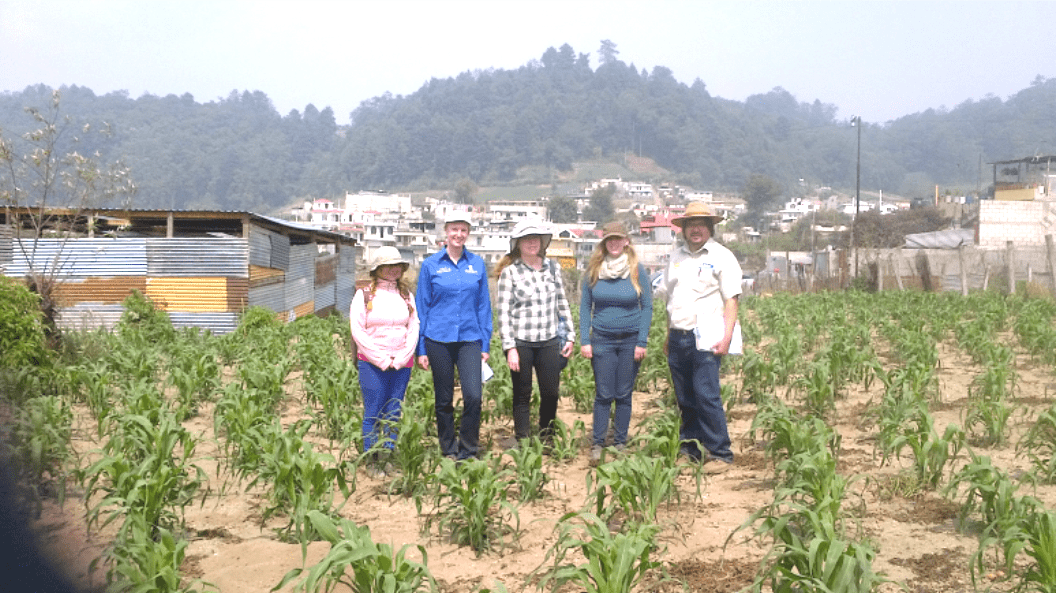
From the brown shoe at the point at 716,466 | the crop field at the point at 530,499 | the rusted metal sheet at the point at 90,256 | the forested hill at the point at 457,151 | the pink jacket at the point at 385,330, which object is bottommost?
the brown shoe at the point at 716,466

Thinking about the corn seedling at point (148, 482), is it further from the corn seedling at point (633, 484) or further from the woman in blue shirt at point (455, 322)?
the corn seedling at point (633, 484)

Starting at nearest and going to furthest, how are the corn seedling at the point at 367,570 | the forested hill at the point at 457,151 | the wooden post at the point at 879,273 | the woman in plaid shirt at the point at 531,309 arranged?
the corn seedling at the point at 367,570
the woman in plaid shirt at the point at 531,309
the wooden post at the point at 879,273
the forested hill at the point at 457,151

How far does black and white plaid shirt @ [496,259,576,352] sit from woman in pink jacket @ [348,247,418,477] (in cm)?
62

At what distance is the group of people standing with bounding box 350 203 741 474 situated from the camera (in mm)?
5887

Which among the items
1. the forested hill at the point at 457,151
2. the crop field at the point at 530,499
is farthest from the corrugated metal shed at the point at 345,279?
the forested hill at the point at 457,151

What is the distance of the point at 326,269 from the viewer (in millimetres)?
23578

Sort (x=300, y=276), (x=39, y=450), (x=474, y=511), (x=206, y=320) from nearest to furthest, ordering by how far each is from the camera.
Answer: (x=474, y=511) < (x=39, y=450) < (x=206, y=320) < (x=300, y=276)

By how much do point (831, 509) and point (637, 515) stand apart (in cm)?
103

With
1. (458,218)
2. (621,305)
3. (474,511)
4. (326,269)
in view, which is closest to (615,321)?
(621,305)

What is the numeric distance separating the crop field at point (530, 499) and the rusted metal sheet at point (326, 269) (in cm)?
1458

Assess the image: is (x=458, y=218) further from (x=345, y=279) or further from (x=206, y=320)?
(x=345, y=279)

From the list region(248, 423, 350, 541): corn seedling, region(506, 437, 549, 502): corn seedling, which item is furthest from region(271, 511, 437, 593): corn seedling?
region(506, 437, 549, 502): corn seedling

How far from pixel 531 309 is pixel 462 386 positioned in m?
0.70

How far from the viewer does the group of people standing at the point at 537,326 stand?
5887 mm
